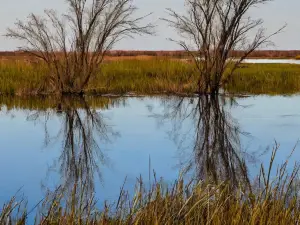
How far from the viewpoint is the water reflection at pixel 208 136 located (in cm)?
622

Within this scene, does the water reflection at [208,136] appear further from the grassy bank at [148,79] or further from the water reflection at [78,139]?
the grassy bank at [148,79]

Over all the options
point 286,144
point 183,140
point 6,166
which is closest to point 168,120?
point 183,140

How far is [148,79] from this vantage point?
16.5 metres

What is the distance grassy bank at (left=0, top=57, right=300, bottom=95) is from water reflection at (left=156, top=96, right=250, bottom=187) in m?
1.99

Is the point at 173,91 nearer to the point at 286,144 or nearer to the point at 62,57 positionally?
the point at 62,57

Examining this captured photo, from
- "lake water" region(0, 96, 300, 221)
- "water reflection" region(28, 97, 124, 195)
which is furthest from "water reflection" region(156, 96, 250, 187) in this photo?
"water reflection" region(28, 97, 124, 195)

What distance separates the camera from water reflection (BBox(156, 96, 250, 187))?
6216 mm

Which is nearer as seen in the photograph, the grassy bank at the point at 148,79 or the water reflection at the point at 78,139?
the water reflection at the point at 78,139

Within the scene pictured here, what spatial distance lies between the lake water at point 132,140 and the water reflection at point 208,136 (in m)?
0.01

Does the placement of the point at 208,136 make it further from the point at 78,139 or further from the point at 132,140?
the point at 78,139

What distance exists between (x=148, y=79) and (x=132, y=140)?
854 cm

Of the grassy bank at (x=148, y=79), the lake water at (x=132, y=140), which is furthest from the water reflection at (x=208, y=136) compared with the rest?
the grassy bank at (x=148, y=79)

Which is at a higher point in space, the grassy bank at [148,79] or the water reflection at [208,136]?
the grassy bank at [148,79]

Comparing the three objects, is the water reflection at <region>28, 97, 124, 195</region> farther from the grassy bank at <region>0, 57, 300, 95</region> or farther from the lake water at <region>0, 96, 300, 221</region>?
the grassy bank at <region>0, 57, 300, 95</region>
